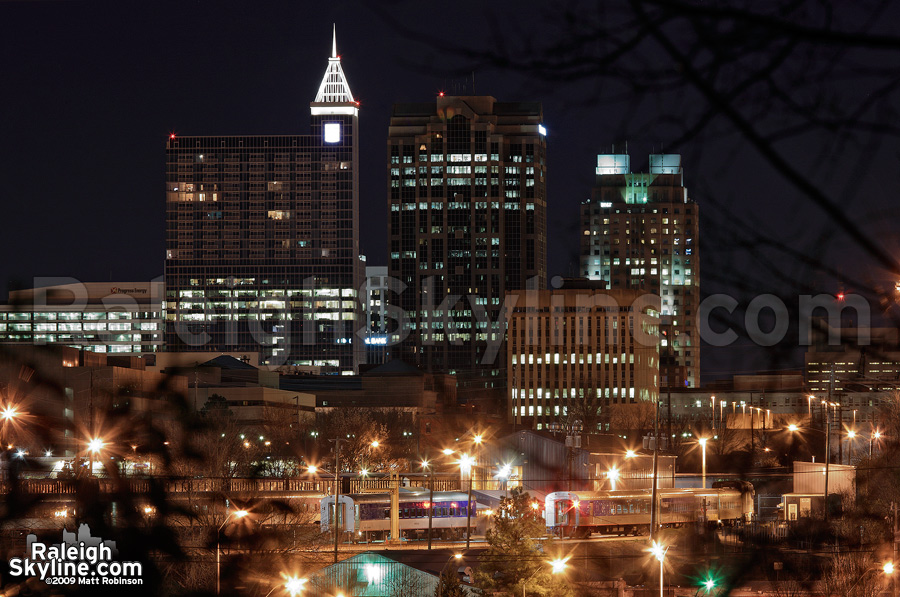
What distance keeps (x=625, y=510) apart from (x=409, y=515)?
7984mm

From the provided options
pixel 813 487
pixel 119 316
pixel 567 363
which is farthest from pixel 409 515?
pixel 119 316

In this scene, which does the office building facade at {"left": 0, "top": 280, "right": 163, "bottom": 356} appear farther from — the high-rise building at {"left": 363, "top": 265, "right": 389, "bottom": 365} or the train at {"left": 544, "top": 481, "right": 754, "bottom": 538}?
the train at {"left": 544, "top": 481, "right": 754, "bottom": 538}

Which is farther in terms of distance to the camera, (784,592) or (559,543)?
(559,543)

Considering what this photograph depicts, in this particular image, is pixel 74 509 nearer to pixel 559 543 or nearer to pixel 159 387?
pixel 159 387

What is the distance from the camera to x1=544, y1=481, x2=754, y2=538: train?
36.4 meters

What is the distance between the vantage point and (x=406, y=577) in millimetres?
24234

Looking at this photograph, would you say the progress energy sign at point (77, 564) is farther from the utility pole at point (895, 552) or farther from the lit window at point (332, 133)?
the lit window at point (332, 133)

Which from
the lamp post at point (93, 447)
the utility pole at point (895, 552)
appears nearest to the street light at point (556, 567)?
the utility pole at point (895, 552)

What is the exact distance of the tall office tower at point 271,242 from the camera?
165 metres

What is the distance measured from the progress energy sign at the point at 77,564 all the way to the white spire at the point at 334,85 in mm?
178541

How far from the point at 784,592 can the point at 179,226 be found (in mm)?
159353

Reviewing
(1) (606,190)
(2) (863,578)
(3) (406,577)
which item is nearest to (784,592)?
(2) (863,578)

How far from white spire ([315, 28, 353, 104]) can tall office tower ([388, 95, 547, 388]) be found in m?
29.7

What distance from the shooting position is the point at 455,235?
152500 millimetres
